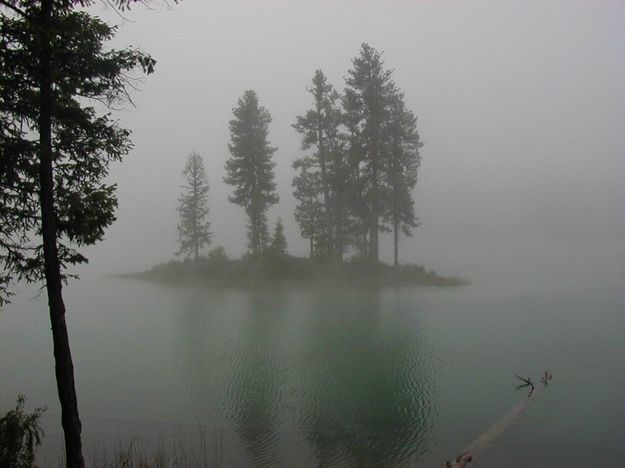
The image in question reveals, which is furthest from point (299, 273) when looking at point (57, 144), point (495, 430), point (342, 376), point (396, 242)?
point (57, 144)

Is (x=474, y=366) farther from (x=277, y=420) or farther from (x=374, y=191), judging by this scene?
(x=374, y=191)

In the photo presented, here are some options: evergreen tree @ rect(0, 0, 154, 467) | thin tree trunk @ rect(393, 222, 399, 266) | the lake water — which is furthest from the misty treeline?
evergreen tree @ rect(0, 0, 154, 467)

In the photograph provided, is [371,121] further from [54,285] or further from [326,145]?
[54,285]

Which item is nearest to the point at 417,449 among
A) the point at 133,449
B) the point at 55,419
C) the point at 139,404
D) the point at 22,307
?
the point at 133,449

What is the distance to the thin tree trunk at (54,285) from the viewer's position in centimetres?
619

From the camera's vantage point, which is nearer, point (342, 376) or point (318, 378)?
point (318, 378)

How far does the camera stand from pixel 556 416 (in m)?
9.29

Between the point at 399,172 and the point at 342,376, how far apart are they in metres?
22.2

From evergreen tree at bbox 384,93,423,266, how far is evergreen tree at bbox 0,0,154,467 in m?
25.9

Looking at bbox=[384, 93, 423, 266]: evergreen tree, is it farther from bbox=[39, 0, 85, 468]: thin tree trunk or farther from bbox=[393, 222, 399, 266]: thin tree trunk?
bbox=[39, 0, 85, 468]: thin tree trunk

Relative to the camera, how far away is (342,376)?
466 inches

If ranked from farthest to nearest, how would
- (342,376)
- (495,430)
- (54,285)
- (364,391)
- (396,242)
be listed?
(396,242) < (342,376) < (364,391) < (495,430) < (54,285)

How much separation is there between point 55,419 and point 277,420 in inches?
188

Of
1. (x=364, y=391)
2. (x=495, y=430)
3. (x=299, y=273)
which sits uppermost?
(x=299, y=273)
